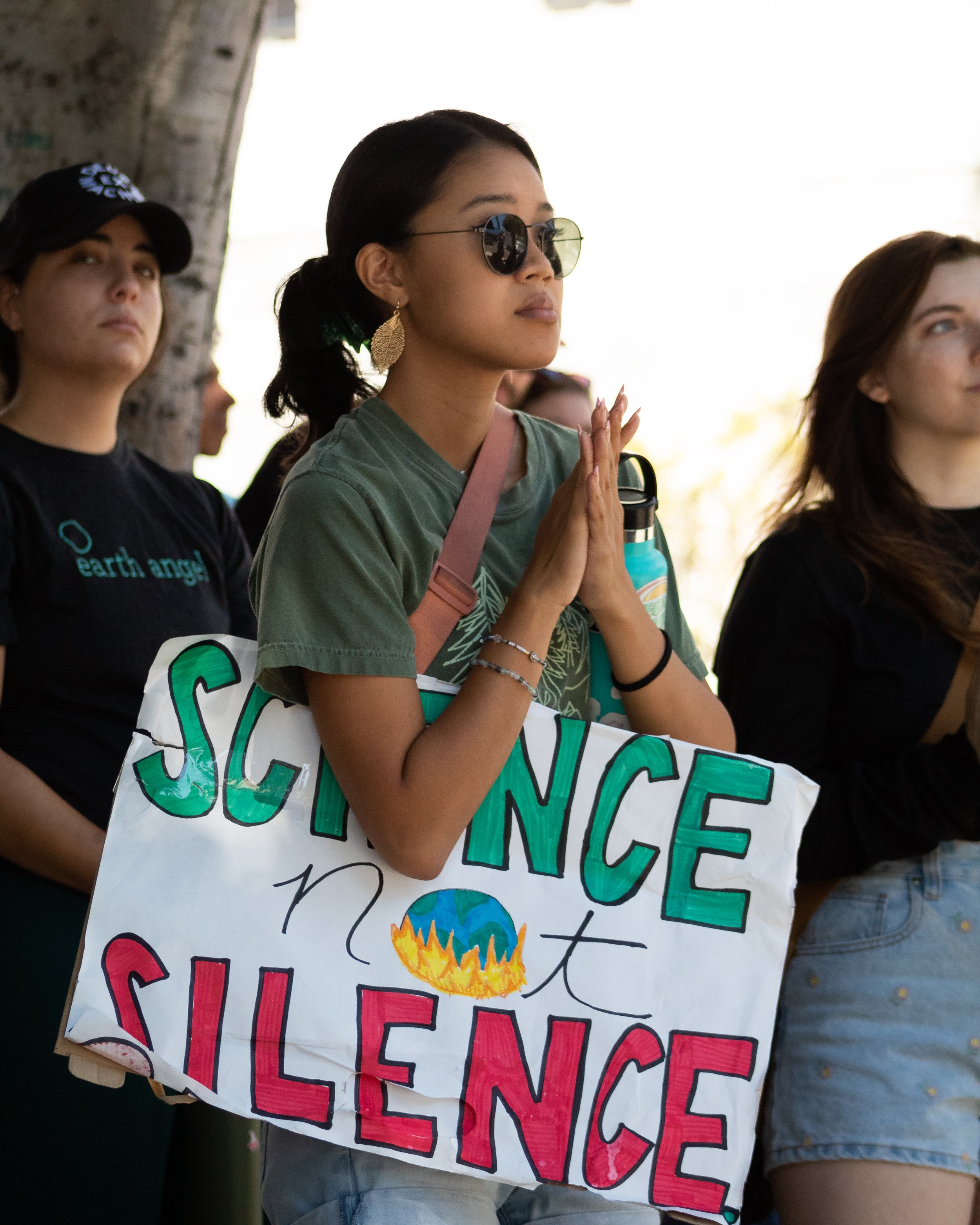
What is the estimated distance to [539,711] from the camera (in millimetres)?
1751

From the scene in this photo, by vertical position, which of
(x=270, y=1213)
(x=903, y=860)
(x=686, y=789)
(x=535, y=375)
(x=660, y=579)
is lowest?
(x=270, y=1213)

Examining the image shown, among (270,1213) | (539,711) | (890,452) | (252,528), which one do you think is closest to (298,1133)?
(270,1213)

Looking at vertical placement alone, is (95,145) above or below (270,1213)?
above

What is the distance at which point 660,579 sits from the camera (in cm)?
190

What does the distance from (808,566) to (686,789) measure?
2.50ft

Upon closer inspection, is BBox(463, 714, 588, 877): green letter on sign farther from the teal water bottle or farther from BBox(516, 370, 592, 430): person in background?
BBox(516, 370, 592, 430): person in background

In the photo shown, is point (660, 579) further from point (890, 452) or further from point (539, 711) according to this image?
point (890, 452)

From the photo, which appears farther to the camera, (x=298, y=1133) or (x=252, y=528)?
(x=252, y=528)

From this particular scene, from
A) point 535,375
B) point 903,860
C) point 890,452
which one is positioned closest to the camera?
point 903,860

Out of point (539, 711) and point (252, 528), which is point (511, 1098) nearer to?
point (539, 711)

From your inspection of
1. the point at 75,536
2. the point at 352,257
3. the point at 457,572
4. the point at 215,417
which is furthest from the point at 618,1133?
the point at 215,417

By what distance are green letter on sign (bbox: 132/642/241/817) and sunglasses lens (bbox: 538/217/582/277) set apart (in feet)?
2.45

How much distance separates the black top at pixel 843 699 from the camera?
7.16 feet

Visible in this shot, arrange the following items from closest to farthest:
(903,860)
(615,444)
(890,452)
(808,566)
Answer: (615,444), (903,860), (808,566), (890,452)
